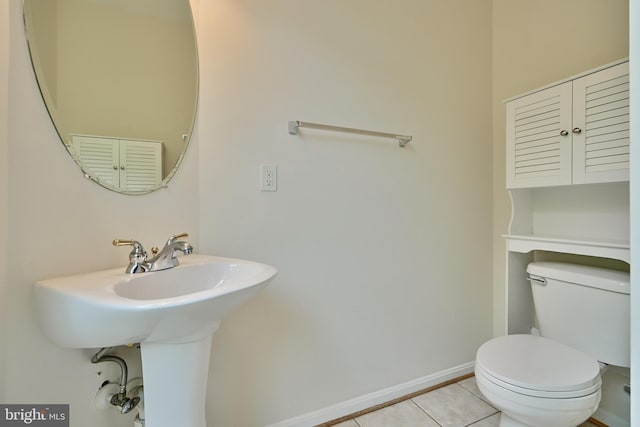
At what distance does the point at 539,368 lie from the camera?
1080 millimetres

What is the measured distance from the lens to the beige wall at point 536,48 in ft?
4.37

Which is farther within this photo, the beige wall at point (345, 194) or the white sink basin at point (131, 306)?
the beige wall at point (345, 194)

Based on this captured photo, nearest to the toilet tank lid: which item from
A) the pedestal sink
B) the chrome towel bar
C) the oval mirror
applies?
the chrome towel bar

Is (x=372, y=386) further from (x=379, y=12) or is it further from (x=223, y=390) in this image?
(x=379, y=12)

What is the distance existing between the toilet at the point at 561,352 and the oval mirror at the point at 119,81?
149 centimetres

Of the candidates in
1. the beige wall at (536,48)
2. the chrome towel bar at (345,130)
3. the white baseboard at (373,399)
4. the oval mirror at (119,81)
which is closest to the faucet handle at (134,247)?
the oval mirror at (119,81)

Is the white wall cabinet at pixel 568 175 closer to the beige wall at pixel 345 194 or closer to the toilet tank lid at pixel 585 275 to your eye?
the toilet tank lid at pixel 585 275

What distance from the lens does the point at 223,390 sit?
117cm

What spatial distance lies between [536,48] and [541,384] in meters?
1.73

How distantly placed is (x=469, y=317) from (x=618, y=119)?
124cm

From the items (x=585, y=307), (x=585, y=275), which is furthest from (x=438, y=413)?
(x=585, y=275)

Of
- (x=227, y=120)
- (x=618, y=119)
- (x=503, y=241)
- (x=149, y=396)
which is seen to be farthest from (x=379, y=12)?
(x=149, y=396)

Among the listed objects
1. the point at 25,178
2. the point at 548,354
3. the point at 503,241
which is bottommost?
the point at 548,354

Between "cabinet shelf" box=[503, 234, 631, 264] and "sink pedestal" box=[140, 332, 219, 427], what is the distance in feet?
5.08
